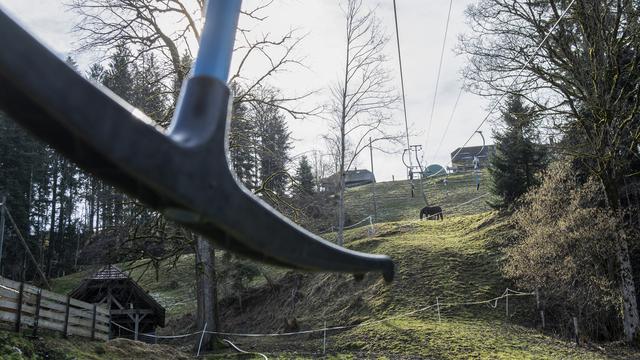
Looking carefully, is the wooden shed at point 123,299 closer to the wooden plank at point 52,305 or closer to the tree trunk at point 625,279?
the wooden plank at point 52,305

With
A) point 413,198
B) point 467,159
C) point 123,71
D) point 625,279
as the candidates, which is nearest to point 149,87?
point 123,71

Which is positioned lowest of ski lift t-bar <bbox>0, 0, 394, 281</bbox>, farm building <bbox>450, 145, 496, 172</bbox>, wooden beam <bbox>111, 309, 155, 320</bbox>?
wooden beam <bbox>111, 309, 155, 320</bbox>

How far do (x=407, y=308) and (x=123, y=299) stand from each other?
1288 centimetres

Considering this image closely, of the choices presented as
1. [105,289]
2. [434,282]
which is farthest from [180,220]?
[105,289]

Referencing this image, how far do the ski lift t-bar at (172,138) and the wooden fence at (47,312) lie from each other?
1110 cm

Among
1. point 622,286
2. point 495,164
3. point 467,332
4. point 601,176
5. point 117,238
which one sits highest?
point 495,164

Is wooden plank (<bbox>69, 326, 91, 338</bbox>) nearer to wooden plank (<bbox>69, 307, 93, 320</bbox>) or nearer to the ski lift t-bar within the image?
wooden plank (<bbox>69, 307, 93, 320</bbox>)

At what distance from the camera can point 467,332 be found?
52.4 ft

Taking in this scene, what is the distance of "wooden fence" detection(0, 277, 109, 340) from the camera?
10.4 metres

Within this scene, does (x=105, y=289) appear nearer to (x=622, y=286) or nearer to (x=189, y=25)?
(x=189, y=25)

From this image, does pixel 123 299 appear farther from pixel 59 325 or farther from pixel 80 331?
pixel 59 325

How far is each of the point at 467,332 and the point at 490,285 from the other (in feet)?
17.1

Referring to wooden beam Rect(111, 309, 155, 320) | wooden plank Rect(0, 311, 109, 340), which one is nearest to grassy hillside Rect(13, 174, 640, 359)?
wooden plank Rect(0, 311, 109, 340)

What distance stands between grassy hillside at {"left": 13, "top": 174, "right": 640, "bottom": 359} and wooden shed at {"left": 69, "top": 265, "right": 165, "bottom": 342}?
1.61m
